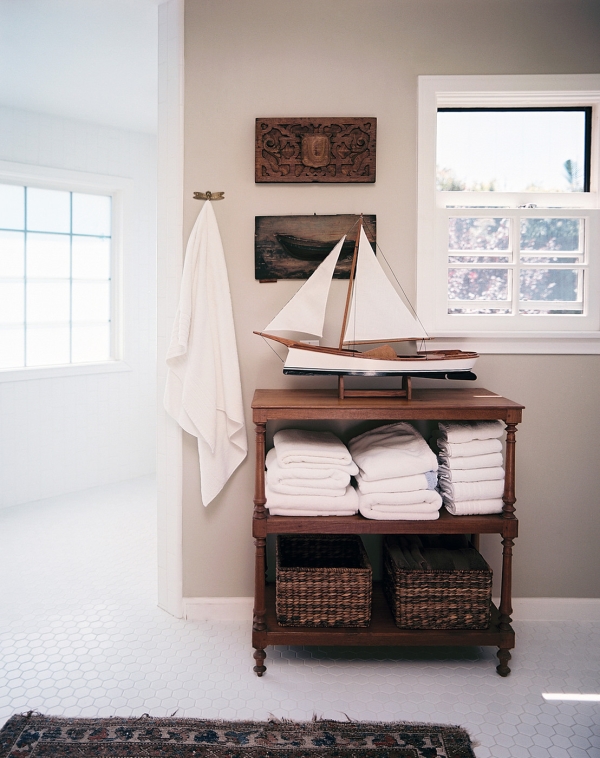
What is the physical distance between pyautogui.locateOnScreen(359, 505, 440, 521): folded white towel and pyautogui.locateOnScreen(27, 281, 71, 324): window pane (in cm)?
290

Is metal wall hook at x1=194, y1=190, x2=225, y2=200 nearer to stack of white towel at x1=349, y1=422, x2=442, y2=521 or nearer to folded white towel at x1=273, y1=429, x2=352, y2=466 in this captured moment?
folded white towel at x1=273, y1=429, x2=352, y2=466

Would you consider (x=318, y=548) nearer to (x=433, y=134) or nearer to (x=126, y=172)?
(x=433, y=134)

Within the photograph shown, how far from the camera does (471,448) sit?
2.24 meters

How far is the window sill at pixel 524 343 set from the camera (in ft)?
8.46

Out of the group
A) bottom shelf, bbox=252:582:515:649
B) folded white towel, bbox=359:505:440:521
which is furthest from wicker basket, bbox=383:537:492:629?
folded white towel, bbox=359:505:440:521

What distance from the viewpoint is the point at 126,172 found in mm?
4453

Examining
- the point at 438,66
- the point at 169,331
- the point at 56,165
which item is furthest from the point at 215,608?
the point at 56,165

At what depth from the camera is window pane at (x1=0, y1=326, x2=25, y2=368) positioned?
4035 mm

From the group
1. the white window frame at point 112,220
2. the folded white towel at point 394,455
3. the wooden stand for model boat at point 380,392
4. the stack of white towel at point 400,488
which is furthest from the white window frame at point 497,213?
the white window frame at point 112,220

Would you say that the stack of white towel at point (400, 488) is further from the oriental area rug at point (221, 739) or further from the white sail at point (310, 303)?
the oriental area rug at point (221, 739)

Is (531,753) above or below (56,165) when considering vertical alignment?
below

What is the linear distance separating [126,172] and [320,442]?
2.98 m

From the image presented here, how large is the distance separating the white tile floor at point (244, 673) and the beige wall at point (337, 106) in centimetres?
39

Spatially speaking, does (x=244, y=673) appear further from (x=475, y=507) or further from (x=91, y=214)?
(x=91, y=214)
